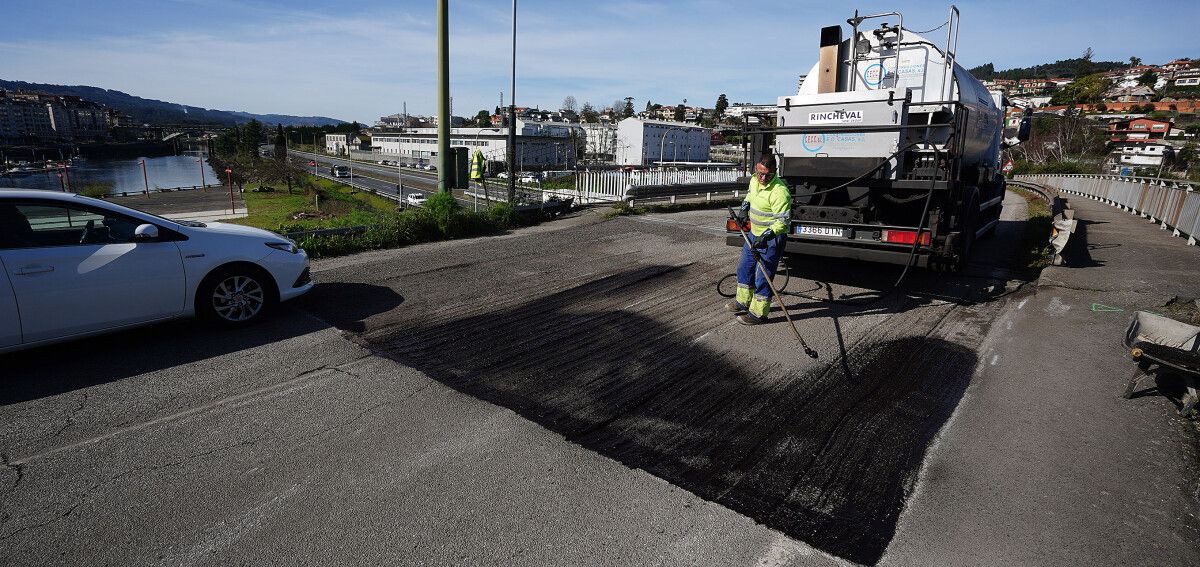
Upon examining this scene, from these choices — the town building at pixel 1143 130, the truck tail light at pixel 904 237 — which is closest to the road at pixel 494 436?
the truck tail light at pixel 904 237

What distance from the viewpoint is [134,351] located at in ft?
17.2

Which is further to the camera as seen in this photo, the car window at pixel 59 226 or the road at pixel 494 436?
the car window at pixel 59 226

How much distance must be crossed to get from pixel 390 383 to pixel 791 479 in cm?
305

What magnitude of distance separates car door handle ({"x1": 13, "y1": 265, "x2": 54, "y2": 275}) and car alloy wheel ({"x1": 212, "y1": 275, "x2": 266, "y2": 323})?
3.96 feet

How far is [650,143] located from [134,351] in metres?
86.6

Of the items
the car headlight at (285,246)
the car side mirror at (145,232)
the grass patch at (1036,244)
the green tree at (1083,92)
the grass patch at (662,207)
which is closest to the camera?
the car side mirror at (145,232)

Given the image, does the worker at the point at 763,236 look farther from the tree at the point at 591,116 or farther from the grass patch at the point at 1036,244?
the tree at the point at 591,116

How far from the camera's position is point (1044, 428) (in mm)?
4152

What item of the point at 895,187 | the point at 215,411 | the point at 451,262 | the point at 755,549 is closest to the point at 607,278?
the point at 451,262

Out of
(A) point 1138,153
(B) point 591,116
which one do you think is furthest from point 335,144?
(A) point 1138,153

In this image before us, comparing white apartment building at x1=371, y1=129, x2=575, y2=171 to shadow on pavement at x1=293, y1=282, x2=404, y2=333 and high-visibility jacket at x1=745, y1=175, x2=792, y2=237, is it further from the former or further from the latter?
high-visibility jacket at x1=745, y1=175, x2=792, y2=237

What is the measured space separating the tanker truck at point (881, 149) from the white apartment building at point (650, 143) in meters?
76.5

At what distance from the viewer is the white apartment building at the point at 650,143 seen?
85.4m

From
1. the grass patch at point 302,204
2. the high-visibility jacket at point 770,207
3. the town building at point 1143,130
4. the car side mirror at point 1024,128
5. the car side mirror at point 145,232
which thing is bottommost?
the grass patch at point 302,204
